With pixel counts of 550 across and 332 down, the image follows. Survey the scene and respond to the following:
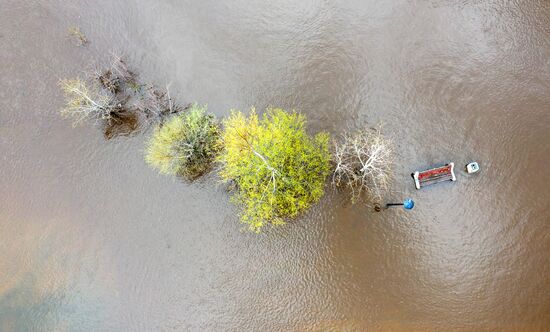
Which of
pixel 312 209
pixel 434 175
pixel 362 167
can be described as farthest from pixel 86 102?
pixel 434 175

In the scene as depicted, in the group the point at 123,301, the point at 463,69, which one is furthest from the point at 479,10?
the point at 123,301

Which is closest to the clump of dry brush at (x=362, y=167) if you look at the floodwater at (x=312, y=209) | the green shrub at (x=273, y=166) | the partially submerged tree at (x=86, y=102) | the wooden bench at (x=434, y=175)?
the floodwater at (x=312, y=209)

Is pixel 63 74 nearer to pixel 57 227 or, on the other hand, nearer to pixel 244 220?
pixel 57 227

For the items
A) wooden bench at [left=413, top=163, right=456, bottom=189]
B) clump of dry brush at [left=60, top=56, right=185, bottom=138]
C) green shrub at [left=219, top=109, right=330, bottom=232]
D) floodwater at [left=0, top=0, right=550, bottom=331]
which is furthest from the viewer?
clump of dry brush at [left=60, top=56, right=185, bottom=138]

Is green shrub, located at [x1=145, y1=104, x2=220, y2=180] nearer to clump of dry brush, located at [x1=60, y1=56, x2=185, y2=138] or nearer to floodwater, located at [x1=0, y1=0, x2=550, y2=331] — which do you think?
floodwater, located at [x1=0, y1=0, x2=550, y2=331]

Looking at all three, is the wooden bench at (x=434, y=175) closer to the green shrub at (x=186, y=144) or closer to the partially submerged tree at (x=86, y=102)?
the green shrub at (x=186, y=144)

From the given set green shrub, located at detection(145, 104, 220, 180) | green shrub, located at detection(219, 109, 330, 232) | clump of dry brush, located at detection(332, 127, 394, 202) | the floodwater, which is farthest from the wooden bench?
green shrub, located at detection(145, 104, 220, 180)
